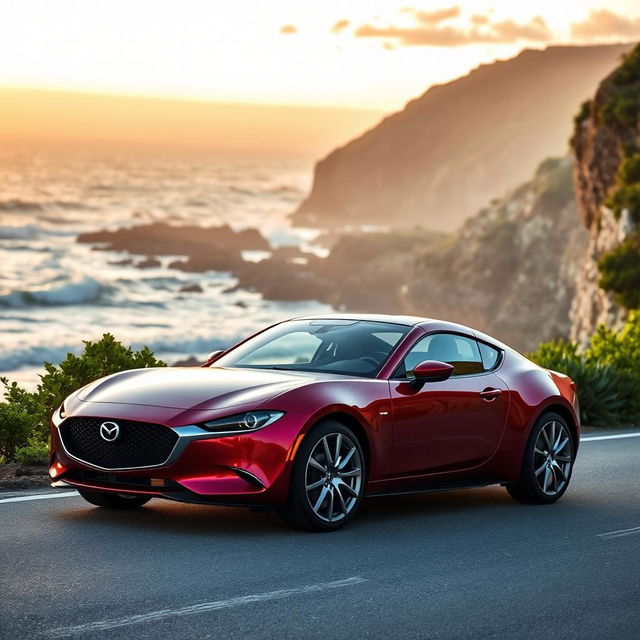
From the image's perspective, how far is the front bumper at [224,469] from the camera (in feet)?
27.2

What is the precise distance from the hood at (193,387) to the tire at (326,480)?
409 millimetres

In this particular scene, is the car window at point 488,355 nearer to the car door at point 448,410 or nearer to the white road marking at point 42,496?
the car door at point 448,410

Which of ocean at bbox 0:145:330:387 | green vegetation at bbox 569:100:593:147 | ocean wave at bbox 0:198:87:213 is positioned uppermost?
green vegetation at bbox 569:100:593:147

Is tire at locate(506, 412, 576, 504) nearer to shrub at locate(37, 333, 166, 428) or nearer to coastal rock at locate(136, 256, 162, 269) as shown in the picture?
shrub at locate(37, 333, 166, 428)

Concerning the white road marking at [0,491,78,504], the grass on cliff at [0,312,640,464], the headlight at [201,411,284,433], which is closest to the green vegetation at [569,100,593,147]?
the grass on cliff at [0,312,640,464]

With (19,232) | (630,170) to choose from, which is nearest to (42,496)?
(630,170)

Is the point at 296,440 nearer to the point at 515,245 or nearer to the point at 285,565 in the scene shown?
the point at 285,565

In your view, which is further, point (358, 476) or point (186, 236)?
point (186, 236)

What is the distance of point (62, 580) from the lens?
23.5 ft

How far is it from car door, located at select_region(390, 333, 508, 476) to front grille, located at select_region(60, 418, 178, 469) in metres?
1.74

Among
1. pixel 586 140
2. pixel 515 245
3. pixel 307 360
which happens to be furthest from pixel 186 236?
pixel 307 360

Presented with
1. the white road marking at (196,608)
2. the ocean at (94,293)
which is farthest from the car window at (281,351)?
the ocean at (94,293)

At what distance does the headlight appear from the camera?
27.4 ft

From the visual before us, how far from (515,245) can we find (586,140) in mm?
53108
